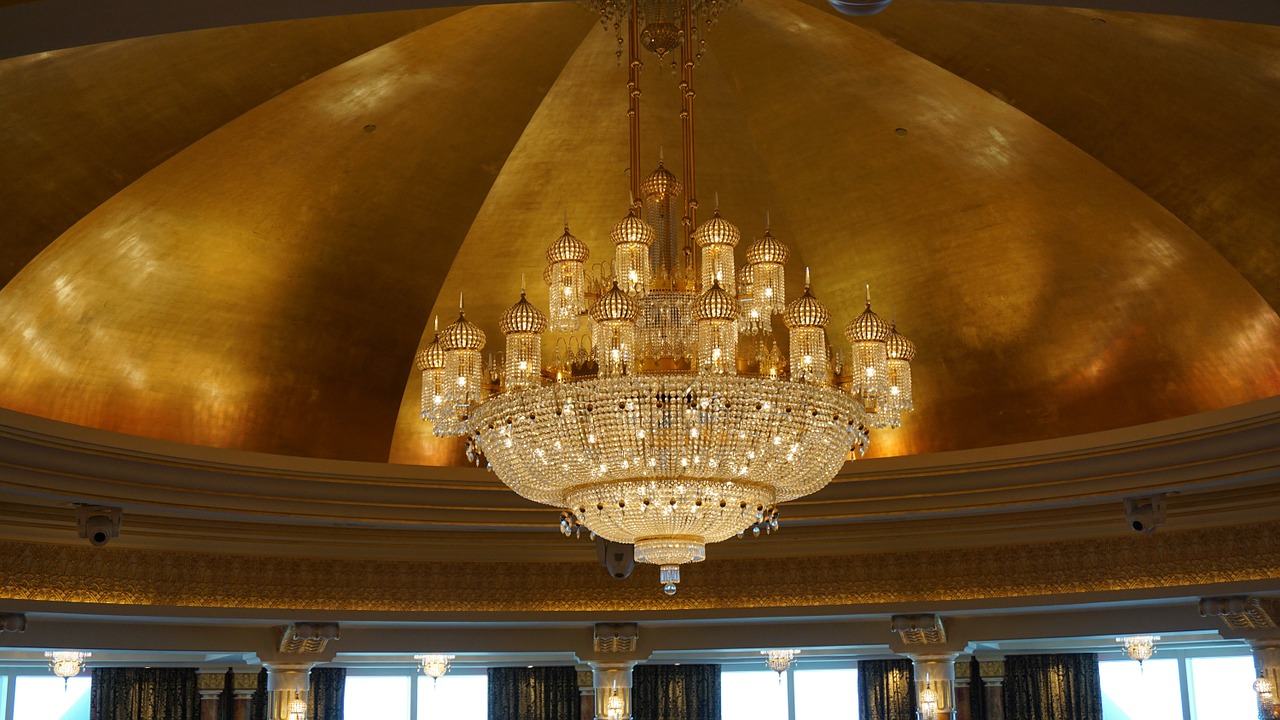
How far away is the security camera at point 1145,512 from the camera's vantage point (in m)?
8.91

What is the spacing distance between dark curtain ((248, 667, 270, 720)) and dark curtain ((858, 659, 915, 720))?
A: 649cm

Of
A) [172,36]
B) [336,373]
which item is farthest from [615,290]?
[336,373]

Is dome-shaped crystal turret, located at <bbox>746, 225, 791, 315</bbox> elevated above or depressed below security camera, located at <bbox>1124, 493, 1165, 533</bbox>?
above

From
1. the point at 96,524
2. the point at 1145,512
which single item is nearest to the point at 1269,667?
the point at 1145,512

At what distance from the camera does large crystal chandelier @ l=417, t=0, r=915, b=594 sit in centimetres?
529

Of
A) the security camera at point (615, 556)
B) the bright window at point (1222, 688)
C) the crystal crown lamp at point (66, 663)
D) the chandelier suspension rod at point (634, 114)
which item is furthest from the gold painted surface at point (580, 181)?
the bright window at point (1222, 688)

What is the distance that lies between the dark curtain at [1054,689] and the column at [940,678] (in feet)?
12.0

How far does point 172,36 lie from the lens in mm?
6492

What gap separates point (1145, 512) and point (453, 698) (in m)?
8.52

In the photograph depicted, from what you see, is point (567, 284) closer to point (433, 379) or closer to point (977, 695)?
point (433, 379)

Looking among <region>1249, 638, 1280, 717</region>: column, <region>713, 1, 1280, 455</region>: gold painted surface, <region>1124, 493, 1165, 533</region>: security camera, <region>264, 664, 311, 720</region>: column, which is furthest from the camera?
<region>264, 664, 311, 720</region>: column

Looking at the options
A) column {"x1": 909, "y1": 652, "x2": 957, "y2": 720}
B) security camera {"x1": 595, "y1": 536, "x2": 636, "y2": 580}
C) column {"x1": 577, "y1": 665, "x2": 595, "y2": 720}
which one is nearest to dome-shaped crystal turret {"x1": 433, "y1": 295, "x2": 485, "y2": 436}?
security camera {"x1": 595, "y1": 536, "x2": 636, "y2": 580}

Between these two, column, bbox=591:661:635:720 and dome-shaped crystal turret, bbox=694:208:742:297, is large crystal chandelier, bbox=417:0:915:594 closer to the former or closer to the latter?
dome-shaped crystal turret, bbox=694:208:742:297

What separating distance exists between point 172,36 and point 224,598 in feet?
16.1
